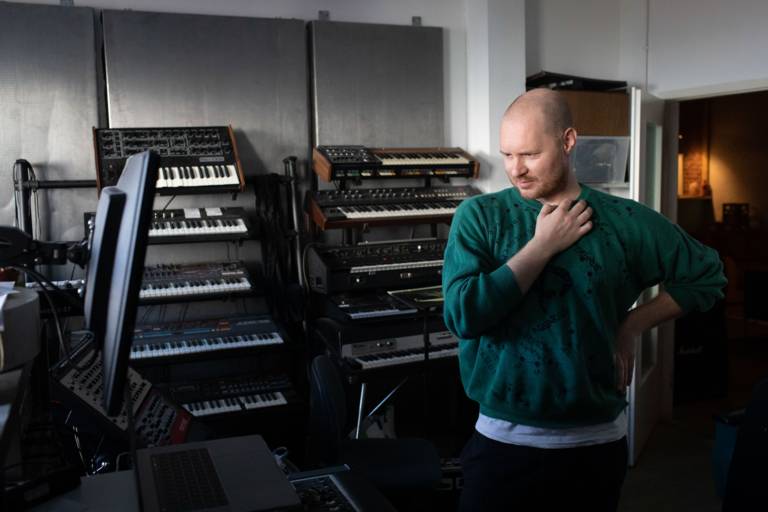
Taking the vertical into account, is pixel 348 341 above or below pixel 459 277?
below

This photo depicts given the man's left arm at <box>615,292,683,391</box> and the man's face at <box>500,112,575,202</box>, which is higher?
the man's face at <box>500,112,575,202</box>

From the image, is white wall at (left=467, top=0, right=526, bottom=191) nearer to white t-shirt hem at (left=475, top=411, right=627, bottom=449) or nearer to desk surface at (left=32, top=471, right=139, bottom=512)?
white t-shirt hem at (left=475, top=411, right=627, bottom=449)

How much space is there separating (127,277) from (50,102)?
114 inches

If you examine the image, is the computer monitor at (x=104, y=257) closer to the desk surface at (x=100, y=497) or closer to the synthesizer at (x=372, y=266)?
the desk surface at (x=100, y=497)

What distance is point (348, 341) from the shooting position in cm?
319

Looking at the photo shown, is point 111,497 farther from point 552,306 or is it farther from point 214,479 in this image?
point 552,306

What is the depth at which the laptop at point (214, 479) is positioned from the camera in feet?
3.36

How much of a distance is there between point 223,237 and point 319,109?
1.01 meters

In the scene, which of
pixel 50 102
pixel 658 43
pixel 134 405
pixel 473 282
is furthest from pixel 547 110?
pixel 658 43

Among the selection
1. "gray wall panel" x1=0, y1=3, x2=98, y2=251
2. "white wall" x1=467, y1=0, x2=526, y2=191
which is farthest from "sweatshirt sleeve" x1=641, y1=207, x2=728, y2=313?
"gray wall panel" x1=0, y1=3, x2=98, y2=251

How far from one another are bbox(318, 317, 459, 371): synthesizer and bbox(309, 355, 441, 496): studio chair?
1.50ft

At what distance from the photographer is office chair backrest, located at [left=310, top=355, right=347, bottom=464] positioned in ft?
7.77

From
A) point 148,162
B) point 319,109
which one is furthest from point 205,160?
point 148,162

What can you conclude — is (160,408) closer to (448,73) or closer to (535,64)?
(448,73)
